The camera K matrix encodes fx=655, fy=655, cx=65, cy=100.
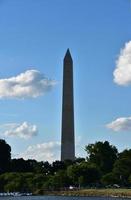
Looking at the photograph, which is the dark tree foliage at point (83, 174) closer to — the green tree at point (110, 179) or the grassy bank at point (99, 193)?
the green tree at point (110, 179)

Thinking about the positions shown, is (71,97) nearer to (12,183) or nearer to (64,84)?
(64,84)

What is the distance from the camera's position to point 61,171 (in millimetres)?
174375

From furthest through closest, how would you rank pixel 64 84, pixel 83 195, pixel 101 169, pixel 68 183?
pixel 101 169 < pixel 68 183 < pixel 64 84 < pixel 83 195

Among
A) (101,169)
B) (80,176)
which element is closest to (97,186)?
(80,176)

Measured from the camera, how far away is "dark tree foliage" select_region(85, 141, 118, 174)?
19009 centimetres

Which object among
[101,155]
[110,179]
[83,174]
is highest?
[101,155]

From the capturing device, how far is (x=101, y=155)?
19112 cm

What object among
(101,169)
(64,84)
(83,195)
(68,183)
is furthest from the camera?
(101,169)

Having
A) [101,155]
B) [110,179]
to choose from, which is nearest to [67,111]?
[110,179]

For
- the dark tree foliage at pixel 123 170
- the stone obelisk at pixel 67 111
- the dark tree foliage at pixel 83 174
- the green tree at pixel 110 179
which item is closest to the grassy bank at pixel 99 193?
the dark tree foliage at pixel 83 174

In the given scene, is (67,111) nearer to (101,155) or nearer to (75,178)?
(75,178)

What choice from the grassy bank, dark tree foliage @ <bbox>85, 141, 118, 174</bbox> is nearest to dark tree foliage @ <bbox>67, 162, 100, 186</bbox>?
the grassy bank

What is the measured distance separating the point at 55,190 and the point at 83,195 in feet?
80.1

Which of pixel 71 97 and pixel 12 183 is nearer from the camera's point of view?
pixel 71 97
